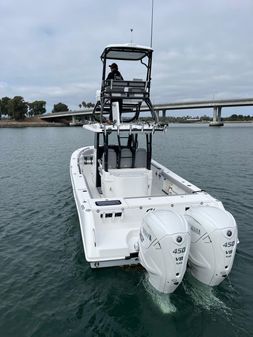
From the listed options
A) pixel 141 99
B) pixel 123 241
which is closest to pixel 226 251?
pixel 123 241

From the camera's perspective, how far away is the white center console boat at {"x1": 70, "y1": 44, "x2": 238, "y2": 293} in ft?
15.6

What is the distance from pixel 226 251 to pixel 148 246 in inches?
49.7

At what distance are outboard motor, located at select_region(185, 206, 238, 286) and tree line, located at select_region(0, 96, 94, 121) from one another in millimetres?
95661

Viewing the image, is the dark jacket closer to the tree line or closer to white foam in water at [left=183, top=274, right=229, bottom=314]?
white foam in water at [left=183, top=274, right=229, bottom=314]

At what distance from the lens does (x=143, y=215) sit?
6.55m

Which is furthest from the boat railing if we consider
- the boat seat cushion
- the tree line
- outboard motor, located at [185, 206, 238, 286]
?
the tree line

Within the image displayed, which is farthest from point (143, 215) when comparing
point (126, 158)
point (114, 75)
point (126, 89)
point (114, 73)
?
point (114, 73)

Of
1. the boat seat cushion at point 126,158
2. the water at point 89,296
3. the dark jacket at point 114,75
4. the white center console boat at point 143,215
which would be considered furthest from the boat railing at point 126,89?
the water at point 89,296

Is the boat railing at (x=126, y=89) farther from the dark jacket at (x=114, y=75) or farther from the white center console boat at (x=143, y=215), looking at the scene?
the dark jacket at (x=114, y=75)

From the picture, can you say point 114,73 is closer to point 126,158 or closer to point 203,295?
point 126,158

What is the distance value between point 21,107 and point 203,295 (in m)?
119

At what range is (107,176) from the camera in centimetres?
783

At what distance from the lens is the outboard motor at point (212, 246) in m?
4.87

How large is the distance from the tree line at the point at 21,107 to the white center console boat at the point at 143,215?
9119 centimetres
